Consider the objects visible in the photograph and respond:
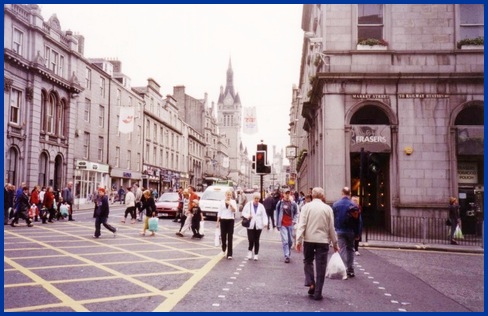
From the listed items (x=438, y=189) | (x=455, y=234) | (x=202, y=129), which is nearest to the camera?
(x=455, y=234)

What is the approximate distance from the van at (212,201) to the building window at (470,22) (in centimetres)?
1338

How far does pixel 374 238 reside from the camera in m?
17.6

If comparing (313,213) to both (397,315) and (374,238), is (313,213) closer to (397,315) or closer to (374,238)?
(397,315)

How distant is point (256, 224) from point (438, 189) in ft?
36.5

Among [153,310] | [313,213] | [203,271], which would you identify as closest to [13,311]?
[153,310]

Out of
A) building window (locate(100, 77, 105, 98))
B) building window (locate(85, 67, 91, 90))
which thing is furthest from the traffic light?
building window (locate(100, 77, 105, 98))

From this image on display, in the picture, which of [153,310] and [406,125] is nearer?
[153,310]

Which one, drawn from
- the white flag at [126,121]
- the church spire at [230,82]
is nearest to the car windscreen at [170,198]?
the white flag at [126,121]

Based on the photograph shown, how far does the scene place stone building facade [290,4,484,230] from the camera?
64.4ft

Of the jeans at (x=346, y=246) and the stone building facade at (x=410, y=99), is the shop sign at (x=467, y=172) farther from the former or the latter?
the jeans at (x=346, y=246)

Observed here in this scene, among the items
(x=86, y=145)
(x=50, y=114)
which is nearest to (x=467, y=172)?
(x=50, y=114)

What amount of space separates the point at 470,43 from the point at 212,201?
1472cm

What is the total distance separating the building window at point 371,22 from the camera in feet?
67.5

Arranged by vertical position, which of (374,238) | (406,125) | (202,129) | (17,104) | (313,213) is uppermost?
(202,129)
